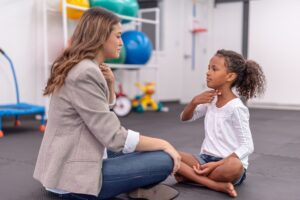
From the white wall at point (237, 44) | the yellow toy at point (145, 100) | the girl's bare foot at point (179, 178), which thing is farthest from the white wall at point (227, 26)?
the girl's bare foot at point (179, 178)

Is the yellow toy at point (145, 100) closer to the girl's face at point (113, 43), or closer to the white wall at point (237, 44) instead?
the white wall at point (237, 44)

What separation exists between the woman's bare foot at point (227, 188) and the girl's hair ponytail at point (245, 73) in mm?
480

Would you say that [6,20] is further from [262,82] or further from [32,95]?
[262,82]

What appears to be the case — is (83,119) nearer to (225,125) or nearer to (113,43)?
Answer: (113,43)

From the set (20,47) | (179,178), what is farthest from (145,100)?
(179,178)

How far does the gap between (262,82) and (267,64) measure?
5321 millimetres

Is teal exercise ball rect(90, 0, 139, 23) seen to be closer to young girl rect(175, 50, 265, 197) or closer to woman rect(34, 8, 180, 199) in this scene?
young girl rect(175, 50, 265, 197)

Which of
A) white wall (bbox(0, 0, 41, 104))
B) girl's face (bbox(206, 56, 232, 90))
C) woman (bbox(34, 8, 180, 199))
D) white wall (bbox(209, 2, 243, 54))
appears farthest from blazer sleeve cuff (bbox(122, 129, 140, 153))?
white wall (bbox(209, 2, 243, 54))

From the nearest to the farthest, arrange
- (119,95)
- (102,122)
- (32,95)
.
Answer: (102,122) → (32,95) → (119,95)

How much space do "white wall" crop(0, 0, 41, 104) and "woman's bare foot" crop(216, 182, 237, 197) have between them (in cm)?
338

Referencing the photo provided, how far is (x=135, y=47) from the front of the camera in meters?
5.06

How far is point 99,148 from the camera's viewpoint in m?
1.37

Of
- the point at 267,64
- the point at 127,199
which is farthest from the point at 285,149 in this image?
the point at 267,64

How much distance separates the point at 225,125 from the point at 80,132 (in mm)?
788
